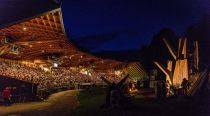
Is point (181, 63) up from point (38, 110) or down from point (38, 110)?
up

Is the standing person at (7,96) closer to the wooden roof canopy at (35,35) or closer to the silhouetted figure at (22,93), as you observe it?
the silhouetted figure at (22,93)

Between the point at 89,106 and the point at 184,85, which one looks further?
the point at 184,85

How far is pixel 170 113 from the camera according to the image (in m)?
15.8

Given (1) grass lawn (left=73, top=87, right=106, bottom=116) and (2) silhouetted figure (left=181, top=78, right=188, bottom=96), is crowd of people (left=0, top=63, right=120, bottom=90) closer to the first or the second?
(1) grass lawn (left=73, top=87, right=106, bottom=116)

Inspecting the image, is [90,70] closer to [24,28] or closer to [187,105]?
[24,28]

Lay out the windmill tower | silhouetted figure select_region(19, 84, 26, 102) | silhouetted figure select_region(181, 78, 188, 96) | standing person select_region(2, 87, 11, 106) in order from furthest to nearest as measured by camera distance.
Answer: silhouetted figure select_region(19, 84, 26, 102) → the windmill tower → silhouetted figure select_region(181, 78, 188, 96) → standing person select_region(2, 87, 11, 106)

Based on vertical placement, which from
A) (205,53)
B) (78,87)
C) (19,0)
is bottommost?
(78,87)

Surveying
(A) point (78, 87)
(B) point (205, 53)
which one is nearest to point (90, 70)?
(A) point (78, 87)

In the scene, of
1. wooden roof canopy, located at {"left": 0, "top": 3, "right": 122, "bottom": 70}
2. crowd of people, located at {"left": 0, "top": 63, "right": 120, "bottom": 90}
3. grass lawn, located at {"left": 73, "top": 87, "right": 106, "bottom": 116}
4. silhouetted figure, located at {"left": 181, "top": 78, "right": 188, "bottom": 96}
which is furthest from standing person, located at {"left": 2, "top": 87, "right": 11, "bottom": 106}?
crowd of people, located at {"left": 0, "top": 63, "right": 120, "bottom": 90}

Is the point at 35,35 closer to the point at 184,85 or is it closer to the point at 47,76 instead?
the point at 47,76

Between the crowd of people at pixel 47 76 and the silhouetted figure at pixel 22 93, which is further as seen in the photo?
the crowd of people at pixel 47 76

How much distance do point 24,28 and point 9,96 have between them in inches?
471

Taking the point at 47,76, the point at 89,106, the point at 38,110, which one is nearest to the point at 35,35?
the point at 47,76

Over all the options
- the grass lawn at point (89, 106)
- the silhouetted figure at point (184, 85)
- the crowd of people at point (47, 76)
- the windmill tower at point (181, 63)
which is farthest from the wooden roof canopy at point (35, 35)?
the silhouetted figure at point (184, 85)
